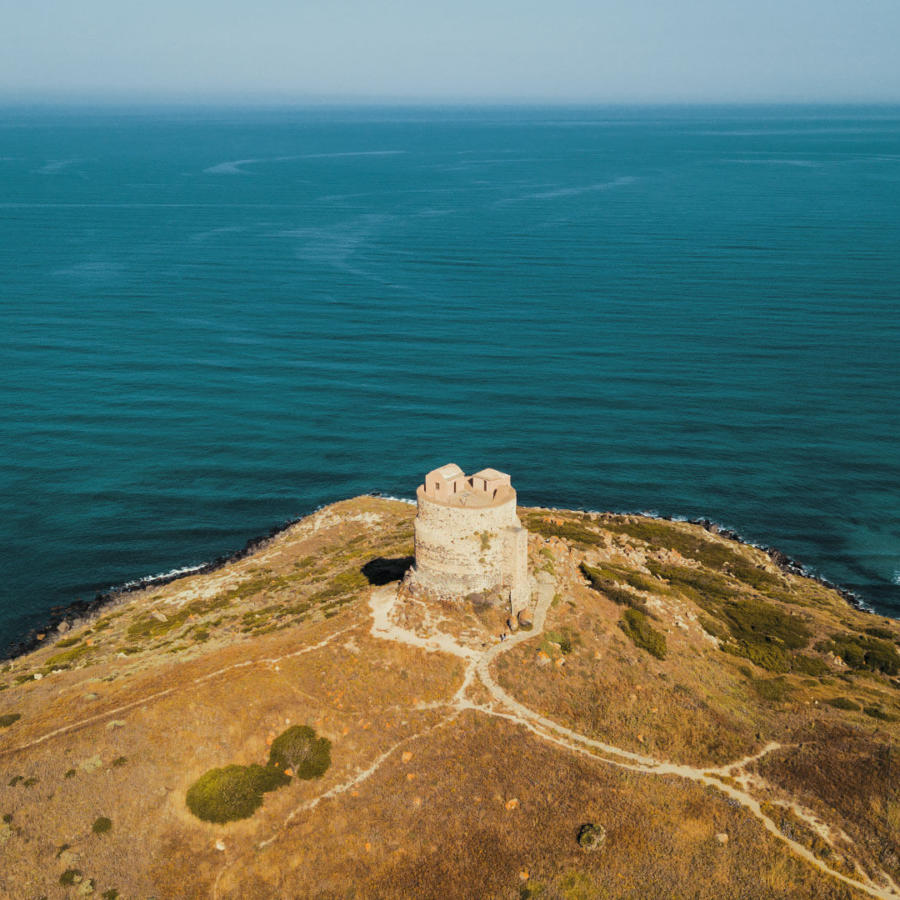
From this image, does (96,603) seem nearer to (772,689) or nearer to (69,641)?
(69,641)

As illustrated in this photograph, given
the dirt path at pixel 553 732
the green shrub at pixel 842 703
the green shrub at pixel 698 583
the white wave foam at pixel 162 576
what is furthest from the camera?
the white wave foam at pixel 162 576

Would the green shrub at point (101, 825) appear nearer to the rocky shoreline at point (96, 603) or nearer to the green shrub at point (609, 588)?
the rocky shoreline at point (96, 603)

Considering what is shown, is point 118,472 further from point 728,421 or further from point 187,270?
point 187,270

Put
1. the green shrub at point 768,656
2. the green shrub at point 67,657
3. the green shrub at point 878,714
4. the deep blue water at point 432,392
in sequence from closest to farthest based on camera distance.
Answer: the green shrub at point 878,714 → the green shrub at point 768,656 → the green shrub at point 67,657 → the deep blue water at point 432,392

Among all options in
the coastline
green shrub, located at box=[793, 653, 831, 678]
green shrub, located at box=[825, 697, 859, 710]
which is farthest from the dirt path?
the coastline

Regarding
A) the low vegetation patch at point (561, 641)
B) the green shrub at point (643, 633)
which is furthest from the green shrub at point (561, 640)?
the green shrub at point (643, 633)

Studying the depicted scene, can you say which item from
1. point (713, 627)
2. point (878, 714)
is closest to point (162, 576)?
point (713, 627)

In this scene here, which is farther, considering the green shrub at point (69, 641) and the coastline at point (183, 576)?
the coastline at point (183, 576)

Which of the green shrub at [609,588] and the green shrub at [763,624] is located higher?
the green shrub at [609,588]

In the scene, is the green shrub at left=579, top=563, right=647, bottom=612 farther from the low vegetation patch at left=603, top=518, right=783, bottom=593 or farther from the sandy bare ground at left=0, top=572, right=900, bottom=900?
the low vegetation patch at left=603, top=518, right=783, bottom=593
